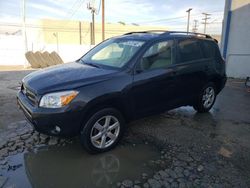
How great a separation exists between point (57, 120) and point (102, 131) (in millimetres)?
733

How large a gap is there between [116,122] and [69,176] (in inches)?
41.1

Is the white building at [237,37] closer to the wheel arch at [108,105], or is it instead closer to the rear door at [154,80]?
the rear door at [154,80]

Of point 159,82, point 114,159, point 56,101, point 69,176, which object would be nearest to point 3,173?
point 69,176

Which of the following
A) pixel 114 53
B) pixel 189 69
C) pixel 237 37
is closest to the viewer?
pixel 114 53

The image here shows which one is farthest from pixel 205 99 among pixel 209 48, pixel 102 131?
pixel 102 131

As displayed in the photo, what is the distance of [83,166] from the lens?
307cm

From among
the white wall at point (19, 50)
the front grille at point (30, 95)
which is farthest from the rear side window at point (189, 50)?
the white wall at point (19, 50)

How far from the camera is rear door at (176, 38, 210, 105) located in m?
4.29

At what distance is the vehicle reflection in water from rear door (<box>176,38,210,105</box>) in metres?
1.51

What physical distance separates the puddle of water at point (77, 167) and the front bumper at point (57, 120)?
1.53ft

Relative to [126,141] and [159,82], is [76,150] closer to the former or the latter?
[126,141]

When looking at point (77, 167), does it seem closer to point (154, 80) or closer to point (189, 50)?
point (154, 80)

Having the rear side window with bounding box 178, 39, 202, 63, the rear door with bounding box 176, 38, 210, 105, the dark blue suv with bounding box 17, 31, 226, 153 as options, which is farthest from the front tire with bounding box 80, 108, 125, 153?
the rear side window with bounding box 178, 39, 202, 63

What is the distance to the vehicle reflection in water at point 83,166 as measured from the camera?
2768 mm
